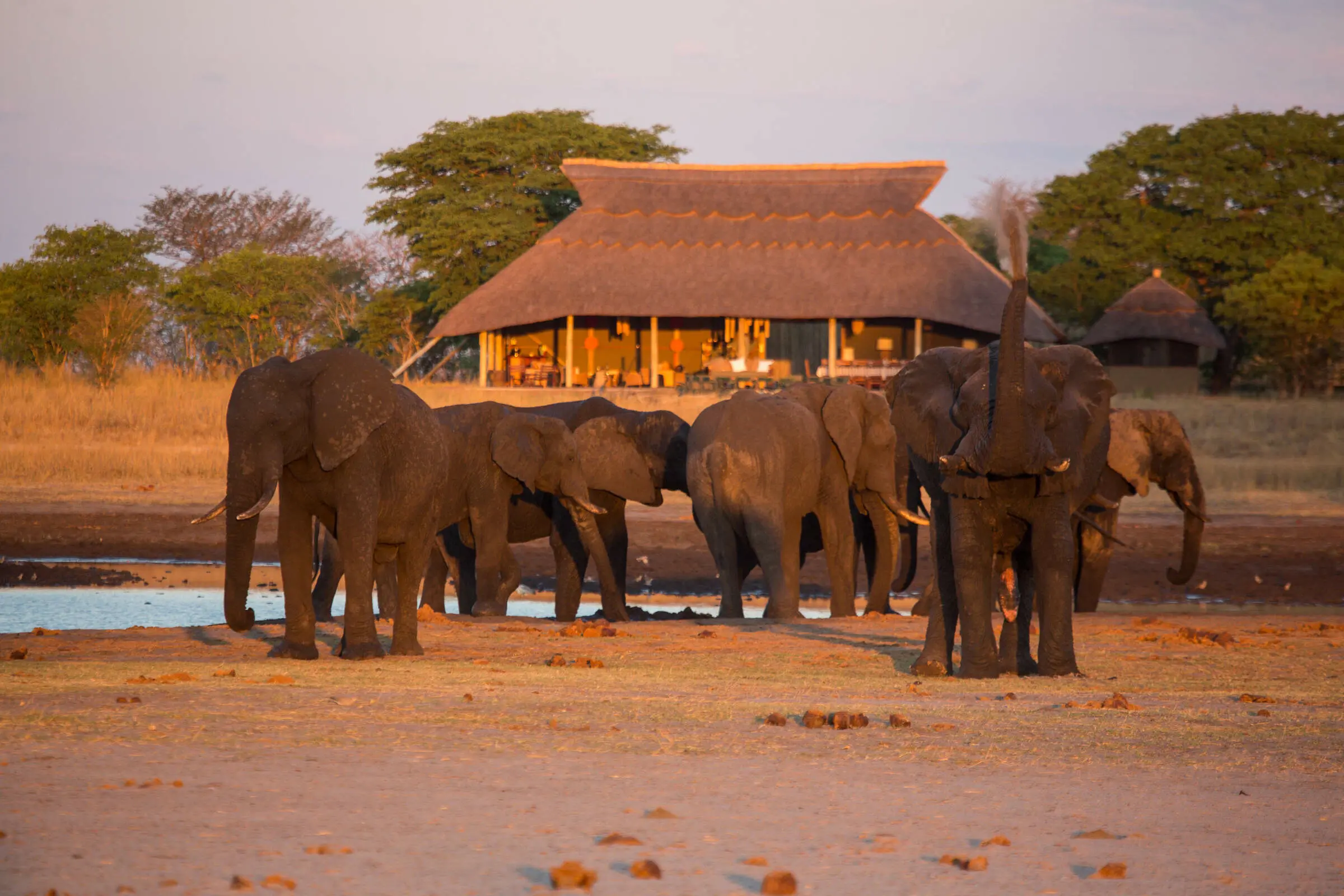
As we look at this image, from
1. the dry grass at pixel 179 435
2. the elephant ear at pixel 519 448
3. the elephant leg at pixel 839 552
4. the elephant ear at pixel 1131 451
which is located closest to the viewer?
the elephant ear at pixel 519 448

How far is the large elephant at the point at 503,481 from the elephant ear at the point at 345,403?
435cm

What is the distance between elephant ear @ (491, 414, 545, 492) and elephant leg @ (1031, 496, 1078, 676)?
255 inches

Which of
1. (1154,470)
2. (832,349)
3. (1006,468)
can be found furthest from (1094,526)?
(832,349)

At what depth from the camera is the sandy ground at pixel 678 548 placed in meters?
21.2

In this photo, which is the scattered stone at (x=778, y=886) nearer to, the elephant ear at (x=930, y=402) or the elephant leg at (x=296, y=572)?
the elephant ear at (x=930, y=402)

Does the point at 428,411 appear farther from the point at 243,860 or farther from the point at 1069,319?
the point at 1069,319

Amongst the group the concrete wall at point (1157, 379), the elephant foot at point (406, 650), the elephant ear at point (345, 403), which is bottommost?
the elephant foot at point (406, 650)

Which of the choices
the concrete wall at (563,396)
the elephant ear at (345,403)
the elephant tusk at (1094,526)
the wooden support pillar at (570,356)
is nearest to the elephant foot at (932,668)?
the elephant tusk at (1094,526)

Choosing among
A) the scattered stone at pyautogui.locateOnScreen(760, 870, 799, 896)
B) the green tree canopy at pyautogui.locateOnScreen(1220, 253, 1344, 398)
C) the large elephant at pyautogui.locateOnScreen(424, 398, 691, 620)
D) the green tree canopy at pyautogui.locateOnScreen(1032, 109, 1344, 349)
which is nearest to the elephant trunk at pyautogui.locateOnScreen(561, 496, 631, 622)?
the large elephant at pyautogui.locateOnScreen(424, 398, 691, 620)

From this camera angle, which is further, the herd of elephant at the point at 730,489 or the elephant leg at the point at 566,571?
the elephant leg at the point at 566,571

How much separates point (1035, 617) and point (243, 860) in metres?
12.5

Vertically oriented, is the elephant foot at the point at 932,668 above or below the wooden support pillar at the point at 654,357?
below

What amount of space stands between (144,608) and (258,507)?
903 cm

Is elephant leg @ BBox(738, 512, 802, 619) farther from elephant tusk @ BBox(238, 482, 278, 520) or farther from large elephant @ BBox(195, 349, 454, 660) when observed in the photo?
elephant tusk @ BBox(238, 482, 278, 520)
